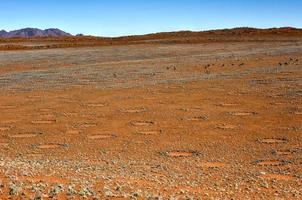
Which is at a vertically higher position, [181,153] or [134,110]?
[134,110]

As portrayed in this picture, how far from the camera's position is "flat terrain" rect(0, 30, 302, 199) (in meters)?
10.0

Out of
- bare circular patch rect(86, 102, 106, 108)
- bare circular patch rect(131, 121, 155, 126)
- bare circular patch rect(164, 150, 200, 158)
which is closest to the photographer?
bare circular patch rect(164, 150, 200, 158)

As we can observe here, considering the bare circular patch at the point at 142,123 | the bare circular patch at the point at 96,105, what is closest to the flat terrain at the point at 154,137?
the bare circular patch at the point at 142,123

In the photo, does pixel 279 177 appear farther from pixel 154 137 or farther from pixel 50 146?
pixel 50 146

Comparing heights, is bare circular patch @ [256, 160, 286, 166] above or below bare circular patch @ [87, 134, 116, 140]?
below

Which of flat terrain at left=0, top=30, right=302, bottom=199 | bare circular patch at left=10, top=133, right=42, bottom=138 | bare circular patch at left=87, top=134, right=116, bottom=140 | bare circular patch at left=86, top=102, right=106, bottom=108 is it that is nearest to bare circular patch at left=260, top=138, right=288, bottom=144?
flat terrain at left=0, top=30, right=302, bottom=199

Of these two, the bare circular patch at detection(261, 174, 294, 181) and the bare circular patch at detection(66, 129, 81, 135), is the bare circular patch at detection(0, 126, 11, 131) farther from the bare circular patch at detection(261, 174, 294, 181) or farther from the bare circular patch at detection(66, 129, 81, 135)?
the bare circular patch at detection(261, 174, 294, 181)

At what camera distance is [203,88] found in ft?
83.1

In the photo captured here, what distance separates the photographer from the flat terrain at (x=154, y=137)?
10.0m

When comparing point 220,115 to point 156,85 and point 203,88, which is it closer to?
point 203,88

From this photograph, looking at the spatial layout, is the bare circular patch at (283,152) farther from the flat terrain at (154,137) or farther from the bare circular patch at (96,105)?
the bare circular patch at (96,105)

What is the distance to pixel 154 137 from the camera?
15.4m

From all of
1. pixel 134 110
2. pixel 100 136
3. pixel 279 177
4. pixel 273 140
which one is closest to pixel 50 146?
pixel 100 136

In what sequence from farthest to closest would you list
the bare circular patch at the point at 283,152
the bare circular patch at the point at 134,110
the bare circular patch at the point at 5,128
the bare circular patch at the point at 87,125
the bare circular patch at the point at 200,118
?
the bare circular patch at the point at 134,110
the bare circular patch at the point at 200,118
the bare circular patch at the point at 87,125
the bare circular patch at the point at 5,128
the bare circular patch at the point at 283,152
